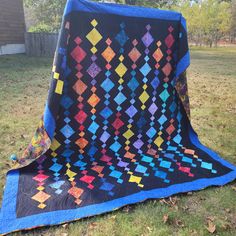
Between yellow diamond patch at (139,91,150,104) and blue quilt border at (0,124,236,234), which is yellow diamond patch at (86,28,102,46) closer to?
yellow diamond patch at (139,91,150,104)

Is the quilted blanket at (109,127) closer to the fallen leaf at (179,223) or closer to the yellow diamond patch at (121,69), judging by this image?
the yellow diamond patch at (121,69)

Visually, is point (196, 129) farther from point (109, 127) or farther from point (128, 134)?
point (109, 127)

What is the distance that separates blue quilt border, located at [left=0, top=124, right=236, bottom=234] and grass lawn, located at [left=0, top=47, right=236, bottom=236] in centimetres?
5

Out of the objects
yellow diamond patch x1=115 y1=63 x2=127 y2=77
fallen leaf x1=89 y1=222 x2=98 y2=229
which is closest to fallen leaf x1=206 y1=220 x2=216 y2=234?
fallen leaf x1=89 y1=222 x2=98 y2=229

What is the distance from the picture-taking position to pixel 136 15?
286 cm

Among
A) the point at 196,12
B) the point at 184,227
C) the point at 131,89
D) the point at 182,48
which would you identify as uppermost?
the point at 196,12

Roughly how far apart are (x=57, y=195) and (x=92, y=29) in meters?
1.60

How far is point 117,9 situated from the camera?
2.76 meters

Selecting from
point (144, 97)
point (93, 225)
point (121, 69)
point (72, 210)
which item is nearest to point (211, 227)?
point (93, 225)

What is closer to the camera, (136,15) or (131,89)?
(136,15)

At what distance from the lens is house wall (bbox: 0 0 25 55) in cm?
1059

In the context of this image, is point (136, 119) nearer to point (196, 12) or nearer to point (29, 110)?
point (29, 110)

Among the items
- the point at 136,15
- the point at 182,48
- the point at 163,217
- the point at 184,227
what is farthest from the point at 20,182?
the point at 182,48

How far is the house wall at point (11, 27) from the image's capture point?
10.6 m
